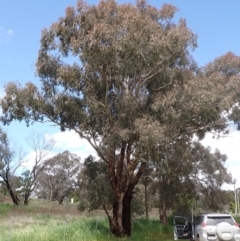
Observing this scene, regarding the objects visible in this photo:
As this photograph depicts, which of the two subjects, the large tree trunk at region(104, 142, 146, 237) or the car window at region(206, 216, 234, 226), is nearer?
the car window at region(206, 216, 234, 226)

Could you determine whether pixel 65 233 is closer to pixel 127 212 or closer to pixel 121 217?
pixel 121 217

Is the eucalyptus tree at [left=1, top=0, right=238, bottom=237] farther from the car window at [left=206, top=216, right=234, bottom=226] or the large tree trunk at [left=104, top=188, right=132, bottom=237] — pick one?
the car window at [left=206, top=216, right=234, bottom=226]

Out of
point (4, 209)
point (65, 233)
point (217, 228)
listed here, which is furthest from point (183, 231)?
point (4, 209)

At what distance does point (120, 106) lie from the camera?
2323 centimetres

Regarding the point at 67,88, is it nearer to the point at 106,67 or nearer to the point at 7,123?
the point at 106,67

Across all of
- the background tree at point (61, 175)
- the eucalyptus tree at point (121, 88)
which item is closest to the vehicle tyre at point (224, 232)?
the eucalyptus tree at point (121, 88)

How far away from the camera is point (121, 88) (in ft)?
78.1

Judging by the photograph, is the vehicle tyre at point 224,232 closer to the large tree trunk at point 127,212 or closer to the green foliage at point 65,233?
the green foliage at point 65,233

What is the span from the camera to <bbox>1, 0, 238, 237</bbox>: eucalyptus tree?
21234mm

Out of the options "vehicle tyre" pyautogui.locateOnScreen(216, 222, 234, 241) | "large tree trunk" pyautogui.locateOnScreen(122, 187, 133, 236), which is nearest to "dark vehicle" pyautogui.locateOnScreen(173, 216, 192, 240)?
"large tree trunk" pyautogui.locateOnScreen(122, 187, 133, 236)

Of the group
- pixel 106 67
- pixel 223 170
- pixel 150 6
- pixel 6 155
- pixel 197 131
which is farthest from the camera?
pixel 6 155

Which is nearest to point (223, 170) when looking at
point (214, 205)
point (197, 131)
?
point (214, 205)

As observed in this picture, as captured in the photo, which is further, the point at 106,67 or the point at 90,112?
the point at 90,112

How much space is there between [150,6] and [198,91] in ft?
17.7
